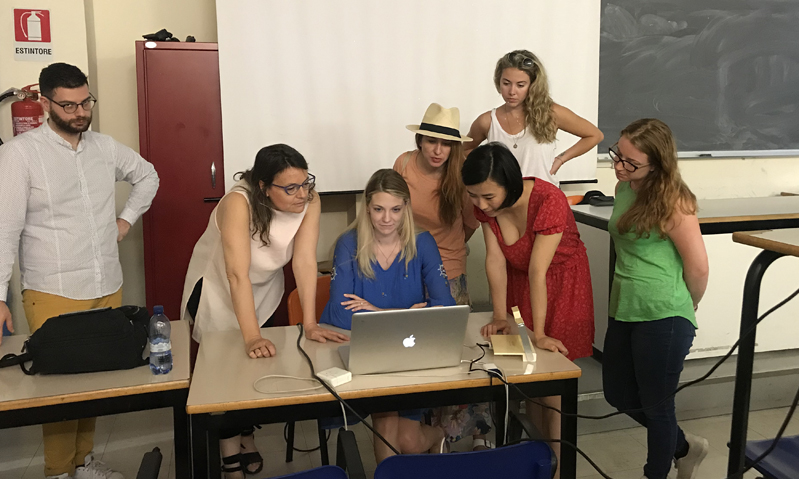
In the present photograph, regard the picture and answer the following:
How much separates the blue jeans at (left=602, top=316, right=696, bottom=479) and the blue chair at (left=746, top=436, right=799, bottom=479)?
0.48 meters

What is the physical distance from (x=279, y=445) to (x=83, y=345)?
135 cm

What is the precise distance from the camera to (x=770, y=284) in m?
3.54

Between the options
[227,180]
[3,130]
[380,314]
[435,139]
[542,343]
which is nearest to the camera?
[380,314]

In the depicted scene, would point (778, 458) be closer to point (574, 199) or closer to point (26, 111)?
point (574, 199)

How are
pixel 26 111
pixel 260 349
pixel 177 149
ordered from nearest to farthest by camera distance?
pixel 260 349, pixel 26 111, pixel 177 149

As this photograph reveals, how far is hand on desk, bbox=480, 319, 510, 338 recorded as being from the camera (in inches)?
83.3

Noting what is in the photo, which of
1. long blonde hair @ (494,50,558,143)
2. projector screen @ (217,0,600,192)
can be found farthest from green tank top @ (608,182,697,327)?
projector screen @ (217,0,600,192)

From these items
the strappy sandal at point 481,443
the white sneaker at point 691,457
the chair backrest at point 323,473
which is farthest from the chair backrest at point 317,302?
the white sneaker at point 691,457

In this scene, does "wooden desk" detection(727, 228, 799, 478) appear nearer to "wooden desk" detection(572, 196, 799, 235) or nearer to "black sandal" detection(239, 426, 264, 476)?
"wooden desk" detection(572, 196, 799, 235)

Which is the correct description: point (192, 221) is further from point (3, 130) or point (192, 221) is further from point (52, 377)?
point (52, 377)

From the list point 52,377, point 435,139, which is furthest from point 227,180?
point 52,377

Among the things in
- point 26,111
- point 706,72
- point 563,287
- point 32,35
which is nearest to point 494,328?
point 563,287

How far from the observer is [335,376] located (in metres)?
1.73

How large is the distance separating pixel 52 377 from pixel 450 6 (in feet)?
9.23
